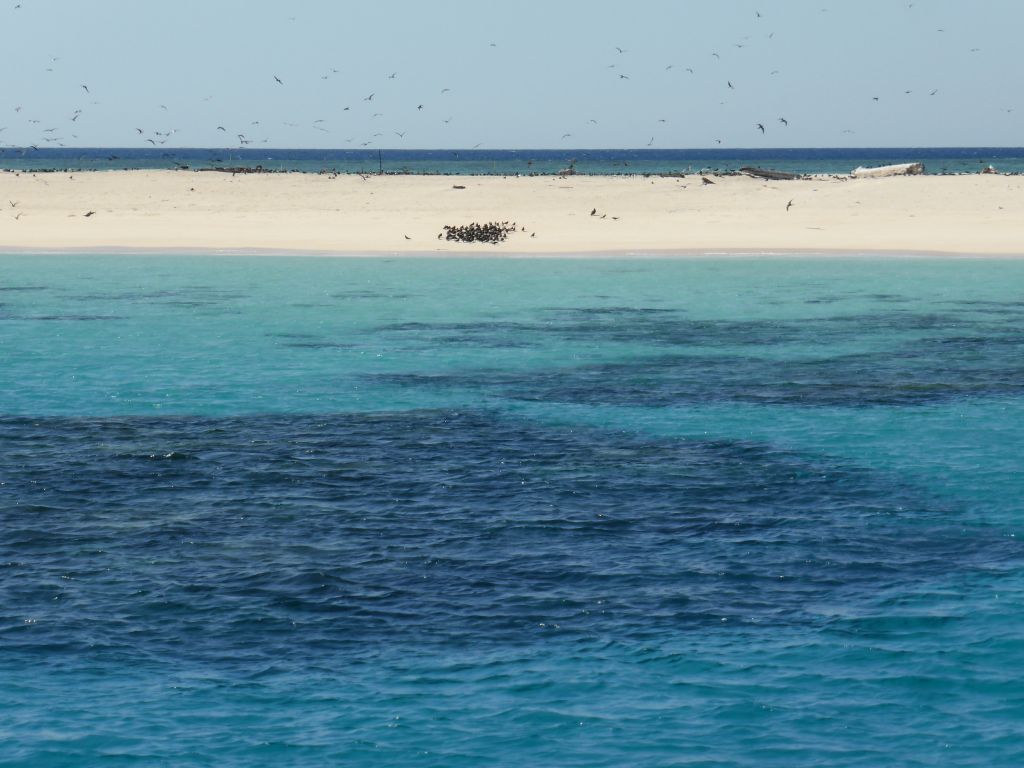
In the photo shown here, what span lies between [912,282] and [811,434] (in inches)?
1044

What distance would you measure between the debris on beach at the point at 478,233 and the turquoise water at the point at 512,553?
2605 cm

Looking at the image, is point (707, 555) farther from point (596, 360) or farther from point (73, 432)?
point (596, 360)

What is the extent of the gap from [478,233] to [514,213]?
10.8 m

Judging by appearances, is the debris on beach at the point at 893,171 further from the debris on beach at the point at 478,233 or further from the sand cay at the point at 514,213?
the debris on beach at the point at 478,233

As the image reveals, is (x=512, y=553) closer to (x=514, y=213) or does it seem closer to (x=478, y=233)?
(x=478, y=233)

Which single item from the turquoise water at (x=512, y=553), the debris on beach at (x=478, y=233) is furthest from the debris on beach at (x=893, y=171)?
the turquoise water at (x=512, y=553)

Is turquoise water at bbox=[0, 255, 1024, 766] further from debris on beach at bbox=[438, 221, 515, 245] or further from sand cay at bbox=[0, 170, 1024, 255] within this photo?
sand cay at bbox=[0, 170, 1024, 255]

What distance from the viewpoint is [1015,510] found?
1755cm

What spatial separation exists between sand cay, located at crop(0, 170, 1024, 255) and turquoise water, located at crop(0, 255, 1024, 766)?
26443 mm

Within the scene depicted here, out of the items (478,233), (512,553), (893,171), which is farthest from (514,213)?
(512,553)

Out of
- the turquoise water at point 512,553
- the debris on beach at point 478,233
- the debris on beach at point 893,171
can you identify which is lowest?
the turquoise water at point 512,553

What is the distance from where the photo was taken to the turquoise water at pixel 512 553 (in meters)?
11.3

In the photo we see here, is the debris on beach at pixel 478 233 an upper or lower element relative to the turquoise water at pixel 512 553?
upper

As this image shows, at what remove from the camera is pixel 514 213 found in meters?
69.5
